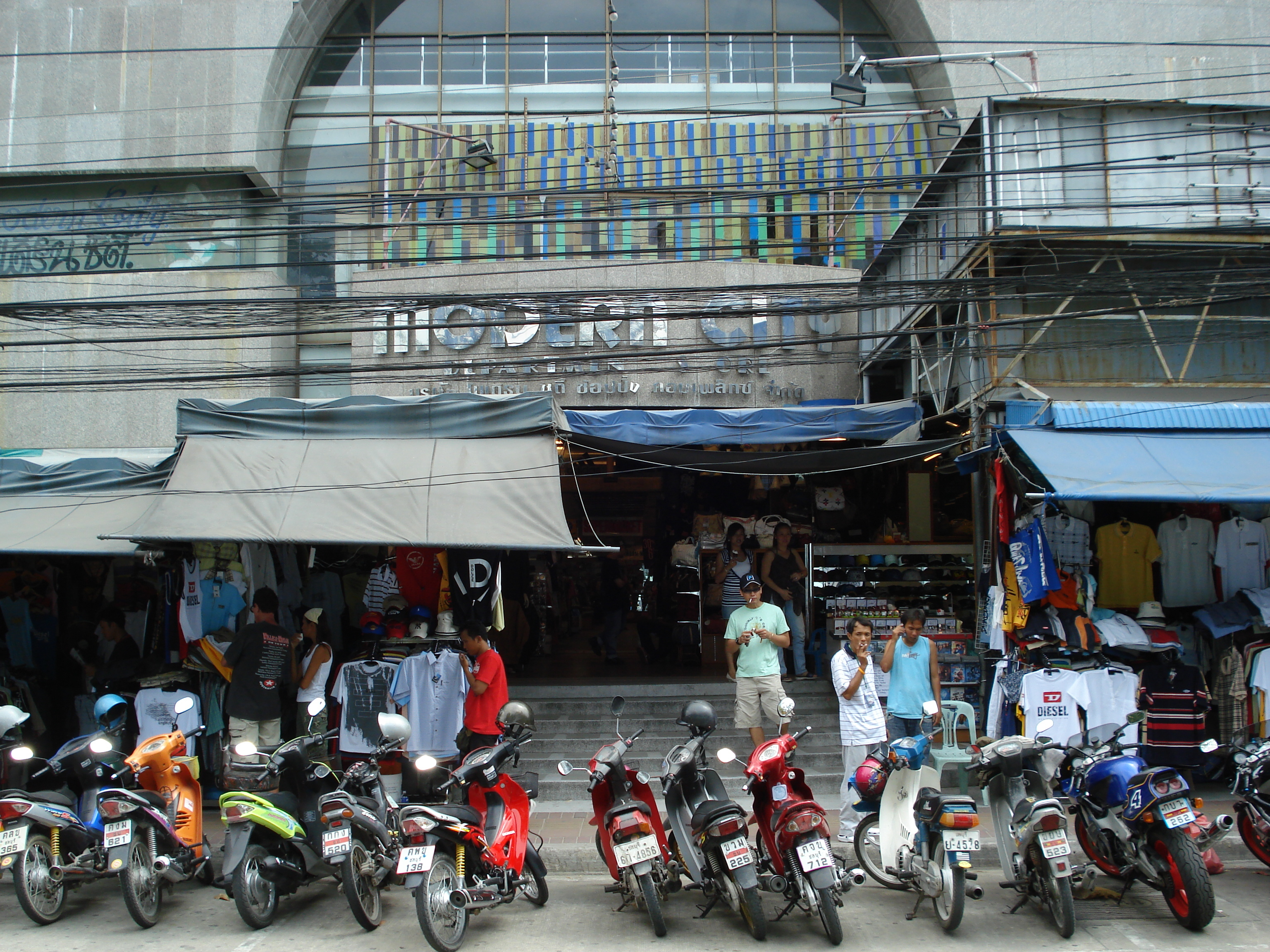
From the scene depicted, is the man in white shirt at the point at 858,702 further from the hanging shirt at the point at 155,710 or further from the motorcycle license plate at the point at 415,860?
the hanging shirt at the point at 155,710

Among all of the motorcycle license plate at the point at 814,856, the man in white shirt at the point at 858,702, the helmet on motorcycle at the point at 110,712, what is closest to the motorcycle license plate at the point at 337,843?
the helmet on motorcycle at the point at 110,712

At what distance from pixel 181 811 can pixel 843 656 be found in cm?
508

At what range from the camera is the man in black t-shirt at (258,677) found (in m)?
7.89

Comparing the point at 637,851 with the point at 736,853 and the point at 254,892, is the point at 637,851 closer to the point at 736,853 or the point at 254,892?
the point at 736,853

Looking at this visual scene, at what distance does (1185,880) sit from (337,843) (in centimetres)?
493

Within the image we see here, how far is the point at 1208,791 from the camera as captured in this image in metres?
8.51

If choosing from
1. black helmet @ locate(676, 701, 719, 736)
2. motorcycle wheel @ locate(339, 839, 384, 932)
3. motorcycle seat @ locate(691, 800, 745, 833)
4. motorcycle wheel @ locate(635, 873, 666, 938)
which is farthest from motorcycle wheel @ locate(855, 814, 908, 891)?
motorcycle wheel @ locate(339, 839, 384, 932)

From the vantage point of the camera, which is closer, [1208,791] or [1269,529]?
[1208,791]

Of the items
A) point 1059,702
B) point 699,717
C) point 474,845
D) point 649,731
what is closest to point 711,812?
point 699,717

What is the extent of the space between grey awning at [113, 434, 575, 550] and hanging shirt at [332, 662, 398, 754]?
1.35 meters

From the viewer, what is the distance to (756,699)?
8.12 meters

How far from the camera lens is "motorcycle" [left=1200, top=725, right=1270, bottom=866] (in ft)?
19.8

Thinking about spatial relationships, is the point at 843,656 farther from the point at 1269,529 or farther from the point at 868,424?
the point at 1269,529

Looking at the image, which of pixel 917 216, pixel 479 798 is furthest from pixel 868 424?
pixel 479 798
